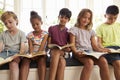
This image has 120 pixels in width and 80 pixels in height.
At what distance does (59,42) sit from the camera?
74.3 inches

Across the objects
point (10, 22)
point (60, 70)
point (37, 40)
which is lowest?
point (60, 70)

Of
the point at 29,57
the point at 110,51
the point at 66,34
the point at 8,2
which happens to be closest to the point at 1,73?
the point at 29,57

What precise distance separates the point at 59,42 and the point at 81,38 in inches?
7.9

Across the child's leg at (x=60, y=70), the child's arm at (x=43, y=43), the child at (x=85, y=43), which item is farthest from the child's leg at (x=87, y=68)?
the child's arm at (x=43, y=43)

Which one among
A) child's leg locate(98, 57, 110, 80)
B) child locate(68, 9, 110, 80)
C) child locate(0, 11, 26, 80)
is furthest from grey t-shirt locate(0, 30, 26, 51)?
child's leg locate(98, 57, 110, 80)

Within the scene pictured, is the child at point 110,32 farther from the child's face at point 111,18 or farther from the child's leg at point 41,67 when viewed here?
the child's leg at point 41,67

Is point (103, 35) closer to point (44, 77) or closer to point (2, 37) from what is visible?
point (44, 77)

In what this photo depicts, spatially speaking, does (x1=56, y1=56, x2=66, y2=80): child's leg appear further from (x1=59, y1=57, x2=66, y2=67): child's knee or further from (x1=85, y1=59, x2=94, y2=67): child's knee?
(x1=85, y1=59, x2=94, y2=67): child's knee

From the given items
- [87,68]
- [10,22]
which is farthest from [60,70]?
[10,22]

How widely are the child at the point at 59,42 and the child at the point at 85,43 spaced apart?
3.2 inches

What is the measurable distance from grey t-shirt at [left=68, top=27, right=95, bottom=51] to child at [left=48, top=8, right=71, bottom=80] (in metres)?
0.09

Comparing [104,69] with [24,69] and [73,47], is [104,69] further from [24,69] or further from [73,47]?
[24,69]

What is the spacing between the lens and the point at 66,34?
193 cm

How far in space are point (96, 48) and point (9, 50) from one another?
30.7 inches
